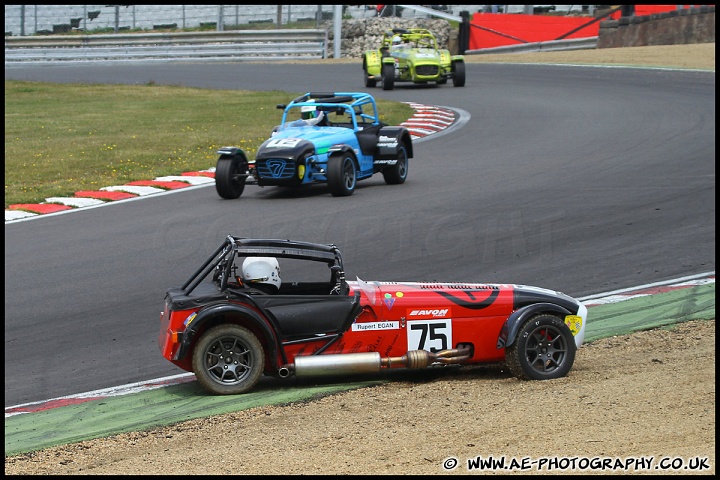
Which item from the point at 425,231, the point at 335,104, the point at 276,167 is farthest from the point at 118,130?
the point at 425,231

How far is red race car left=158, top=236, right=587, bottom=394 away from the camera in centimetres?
684

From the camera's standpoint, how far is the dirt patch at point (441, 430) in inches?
205

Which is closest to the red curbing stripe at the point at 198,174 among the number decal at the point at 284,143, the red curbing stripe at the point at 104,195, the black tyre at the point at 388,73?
the red curbing stripe at the point at 104,195

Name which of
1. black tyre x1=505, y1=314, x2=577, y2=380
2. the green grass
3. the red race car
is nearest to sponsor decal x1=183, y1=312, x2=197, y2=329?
the red race car

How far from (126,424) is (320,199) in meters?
7.89

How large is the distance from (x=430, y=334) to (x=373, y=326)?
0.40 metres

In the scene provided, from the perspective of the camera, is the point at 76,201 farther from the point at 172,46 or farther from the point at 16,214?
the point at 172,46

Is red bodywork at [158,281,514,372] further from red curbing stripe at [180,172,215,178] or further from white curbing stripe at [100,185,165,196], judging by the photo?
red curbing stripe at [180,172,215,178]

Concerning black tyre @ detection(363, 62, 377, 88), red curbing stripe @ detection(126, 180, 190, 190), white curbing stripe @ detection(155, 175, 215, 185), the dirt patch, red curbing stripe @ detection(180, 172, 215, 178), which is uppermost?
black tyre @ detection(363, 62, 377, 88)

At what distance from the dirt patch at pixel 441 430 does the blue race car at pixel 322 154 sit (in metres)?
7.30

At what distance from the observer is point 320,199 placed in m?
14.0

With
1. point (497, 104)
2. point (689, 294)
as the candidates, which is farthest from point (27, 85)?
point (689, 294)

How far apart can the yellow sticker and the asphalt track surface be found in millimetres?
2308

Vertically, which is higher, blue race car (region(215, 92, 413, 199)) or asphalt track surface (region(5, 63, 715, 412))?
blue race car (region(215, 92, 413, 199))
